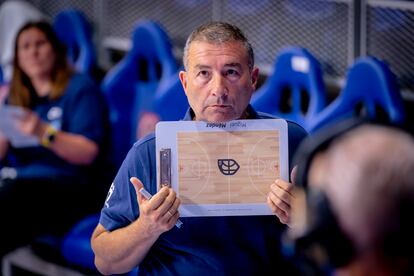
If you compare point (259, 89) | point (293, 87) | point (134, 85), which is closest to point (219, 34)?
point (293, 87)

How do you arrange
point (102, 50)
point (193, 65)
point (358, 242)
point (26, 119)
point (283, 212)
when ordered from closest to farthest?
1. point (358, 242)
2. point (283, 212)
3. point (193, 65)
4. point (26, 119)
5. point (102, 50)

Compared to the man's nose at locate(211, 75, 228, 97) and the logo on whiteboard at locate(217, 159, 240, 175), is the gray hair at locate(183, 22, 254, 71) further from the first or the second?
the logo on whiteboard at locate(217, 159, 240, 175)

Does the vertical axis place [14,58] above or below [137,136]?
above

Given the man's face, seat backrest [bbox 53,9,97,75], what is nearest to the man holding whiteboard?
the man's face

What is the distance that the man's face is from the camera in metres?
1.71

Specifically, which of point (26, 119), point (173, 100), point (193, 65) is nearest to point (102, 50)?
point (26, 119)

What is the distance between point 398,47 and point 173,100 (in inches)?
43.7

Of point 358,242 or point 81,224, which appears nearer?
point 358,242

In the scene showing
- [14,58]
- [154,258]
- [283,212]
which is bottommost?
[154,258]

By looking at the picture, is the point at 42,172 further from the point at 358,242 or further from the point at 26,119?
the point at 358,242

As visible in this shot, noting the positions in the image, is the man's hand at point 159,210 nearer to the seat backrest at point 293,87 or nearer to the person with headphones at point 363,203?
the person with headphones at point 363,203

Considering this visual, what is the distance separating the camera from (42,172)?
3289 millimetres

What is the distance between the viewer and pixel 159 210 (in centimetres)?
162

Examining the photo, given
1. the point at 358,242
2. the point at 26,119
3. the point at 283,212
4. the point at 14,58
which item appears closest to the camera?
the point at 358,242
